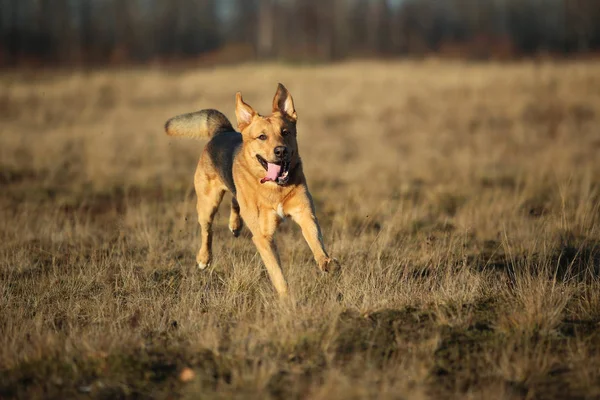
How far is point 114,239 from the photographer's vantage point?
7.46 meters

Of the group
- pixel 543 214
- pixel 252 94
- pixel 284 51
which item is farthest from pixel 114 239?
pixel 284 51

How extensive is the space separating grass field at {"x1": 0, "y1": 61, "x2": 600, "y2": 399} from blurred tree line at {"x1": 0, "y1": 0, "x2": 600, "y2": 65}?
3690cm

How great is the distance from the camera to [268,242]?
5461mm

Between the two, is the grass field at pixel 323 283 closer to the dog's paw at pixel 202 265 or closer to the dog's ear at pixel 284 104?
the dog's paw at pixel 202 265

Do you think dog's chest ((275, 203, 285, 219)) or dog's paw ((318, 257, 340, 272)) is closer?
dog's paw ((318, 257, 340, 272))

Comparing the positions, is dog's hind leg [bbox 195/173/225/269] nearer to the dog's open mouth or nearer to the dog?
the dog

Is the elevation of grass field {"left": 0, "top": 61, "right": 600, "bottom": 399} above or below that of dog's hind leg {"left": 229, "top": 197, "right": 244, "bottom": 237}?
below

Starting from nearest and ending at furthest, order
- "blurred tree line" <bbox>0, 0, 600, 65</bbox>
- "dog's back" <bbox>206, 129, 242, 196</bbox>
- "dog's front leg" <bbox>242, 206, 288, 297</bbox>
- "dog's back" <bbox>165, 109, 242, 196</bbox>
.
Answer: "dog's front leg" <bbox>242, 206, 288, 297</bbox>
"dog's back" <bbox>206, 129, 242, 196</bbox>
"dog's back" <bbox>165, 109, 242, 196</bbox>
"blurred tree line" <bbox>0, 0, 600, 65</bbox>

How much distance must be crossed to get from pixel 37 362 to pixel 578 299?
12.5ft

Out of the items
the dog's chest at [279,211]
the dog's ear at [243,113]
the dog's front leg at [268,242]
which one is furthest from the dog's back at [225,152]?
the dog's chest at [279,211]

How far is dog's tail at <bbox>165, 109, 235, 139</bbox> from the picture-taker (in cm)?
721

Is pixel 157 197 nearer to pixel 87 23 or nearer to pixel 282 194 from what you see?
pixel 282 194

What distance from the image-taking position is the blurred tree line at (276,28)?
51375 millimetres

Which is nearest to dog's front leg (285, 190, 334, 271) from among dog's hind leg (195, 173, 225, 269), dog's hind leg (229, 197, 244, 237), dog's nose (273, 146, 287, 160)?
dog's nose (273, 146, 287, 160)
